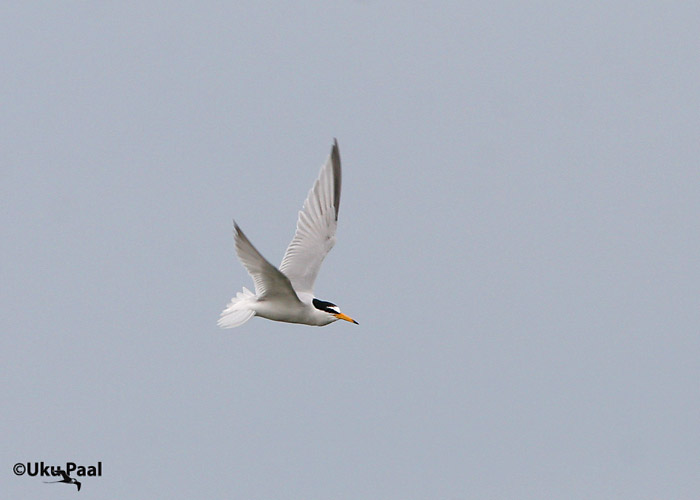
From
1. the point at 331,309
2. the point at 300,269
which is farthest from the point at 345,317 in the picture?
the point at 300,269

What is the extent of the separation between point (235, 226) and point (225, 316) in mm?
2986

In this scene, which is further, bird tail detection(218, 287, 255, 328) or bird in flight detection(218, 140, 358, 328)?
bird tail detection(218, 287, 255, 328)

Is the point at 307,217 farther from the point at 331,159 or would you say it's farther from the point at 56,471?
the point at 56,471

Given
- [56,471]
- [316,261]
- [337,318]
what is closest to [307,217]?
[316,261]

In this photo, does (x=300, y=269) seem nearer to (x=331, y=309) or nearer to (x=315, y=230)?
(x=315, y=230)

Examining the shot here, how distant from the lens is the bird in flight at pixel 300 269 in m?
15.9

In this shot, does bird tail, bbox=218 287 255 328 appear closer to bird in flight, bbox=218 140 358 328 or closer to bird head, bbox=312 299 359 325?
bird in flight, bbox=218 140 358 328

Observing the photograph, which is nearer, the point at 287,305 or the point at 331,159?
the point at 287,305

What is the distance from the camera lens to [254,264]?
51.7ft

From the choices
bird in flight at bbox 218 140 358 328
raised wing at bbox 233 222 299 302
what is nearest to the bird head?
bird in flight at bbox 218 140 358 328

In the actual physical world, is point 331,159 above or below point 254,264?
above

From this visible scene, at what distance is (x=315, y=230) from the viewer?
61.7 feet

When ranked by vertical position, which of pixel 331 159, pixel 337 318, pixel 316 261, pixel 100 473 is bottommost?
pixel 100 473

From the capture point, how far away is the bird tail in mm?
16984
